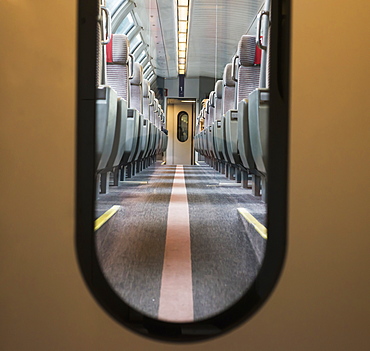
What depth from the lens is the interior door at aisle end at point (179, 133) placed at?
1295cm

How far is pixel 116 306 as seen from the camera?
1.22 meters

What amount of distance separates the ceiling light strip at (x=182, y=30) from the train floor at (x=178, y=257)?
264 inches

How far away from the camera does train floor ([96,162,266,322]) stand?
6.09 feet

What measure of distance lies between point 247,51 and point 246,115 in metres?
1.98

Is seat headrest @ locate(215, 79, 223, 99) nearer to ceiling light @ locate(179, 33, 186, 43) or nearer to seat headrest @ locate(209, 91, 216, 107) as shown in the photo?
seat headrest @ locate(209, 91, 216, 107)

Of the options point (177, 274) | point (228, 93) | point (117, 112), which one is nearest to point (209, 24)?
point (228, 93)

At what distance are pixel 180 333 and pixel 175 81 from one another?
13154 millimetres

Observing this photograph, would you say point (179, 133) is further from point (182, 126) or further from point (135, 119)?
Answer: point (135, 119)

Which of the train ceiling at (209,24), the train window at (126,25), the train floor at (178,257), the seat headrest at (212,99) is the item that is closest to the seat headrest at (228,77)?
the train ceiling at (209,24)

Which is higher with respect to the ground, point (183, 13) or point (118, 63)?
point (183, 13)

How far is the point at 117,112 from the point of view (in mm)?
3924

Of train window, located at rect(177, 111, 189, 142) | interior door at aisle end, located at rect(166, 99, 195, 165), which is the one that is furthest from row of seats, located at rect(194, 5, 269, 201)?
interior door at aisle end, located at rect(166, 99, 195, 165)

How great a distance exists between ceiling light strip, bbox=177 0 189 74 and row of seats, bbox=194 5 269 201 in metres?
1.44
